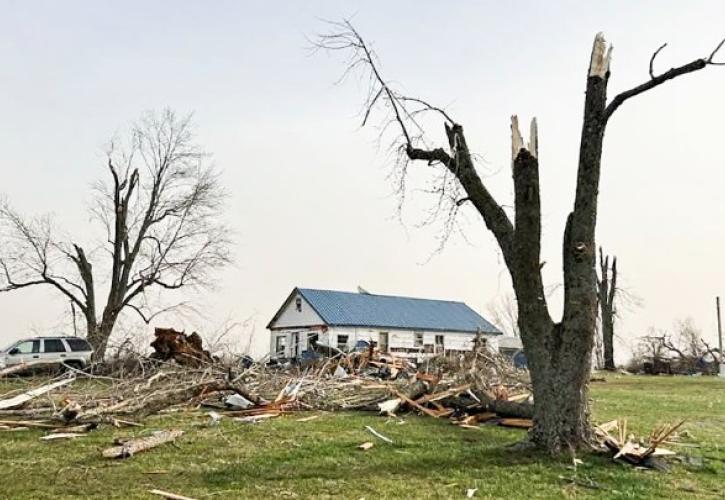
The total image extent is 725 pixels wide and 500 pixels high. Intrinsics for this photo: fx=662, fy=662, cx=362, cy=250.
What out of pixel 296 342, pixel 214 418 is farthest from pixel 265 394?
pixel 296 342

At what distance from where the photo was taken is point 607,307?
40.5 m

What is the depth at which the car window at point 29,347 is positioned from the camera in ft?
73.0

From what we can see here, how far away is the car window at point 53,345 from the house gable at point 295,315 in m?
16.4

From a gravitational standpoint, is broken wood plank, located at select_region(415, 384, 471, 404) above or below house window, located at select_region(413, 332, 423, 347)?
below

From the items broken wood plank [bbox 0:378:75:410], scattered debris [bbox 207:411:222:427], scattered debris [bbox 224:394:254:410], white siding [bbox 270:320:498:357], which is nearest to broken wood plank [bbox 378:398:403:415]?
scattered debris [bbox 224:394:254:410]

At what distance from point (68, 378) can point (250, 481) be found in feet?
24.7

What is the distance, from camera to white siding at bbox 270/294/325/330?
125 feet

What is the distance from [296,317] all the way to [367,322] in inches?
173

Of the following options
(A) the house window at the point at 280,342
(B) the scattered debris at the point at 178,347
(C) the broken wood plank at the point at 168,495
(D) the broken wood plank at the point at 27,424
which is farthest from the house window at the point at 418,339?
(C) the broken wood plank at the point at 168,495

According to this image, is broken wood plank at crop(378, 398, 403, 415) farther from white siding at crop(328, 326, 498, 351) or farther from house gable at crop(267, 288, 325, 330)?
house gable at crop(267, 288, 325, 330)

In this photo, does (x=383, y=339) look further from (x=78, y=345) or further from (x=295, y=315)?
(x=78, y=345)

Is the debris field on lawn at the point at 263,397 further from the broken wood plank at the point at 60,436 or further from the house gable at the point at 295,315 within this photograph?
the house gable at the point at 295,315

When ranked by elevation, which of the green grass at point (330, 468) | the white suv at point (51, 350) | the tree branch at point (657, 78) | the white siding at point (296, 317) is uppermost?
the tree branch at point (657, 78)

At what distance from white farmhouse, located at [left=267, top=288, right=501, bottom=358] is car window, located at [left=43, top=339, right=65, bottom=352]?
14437 millimetres
